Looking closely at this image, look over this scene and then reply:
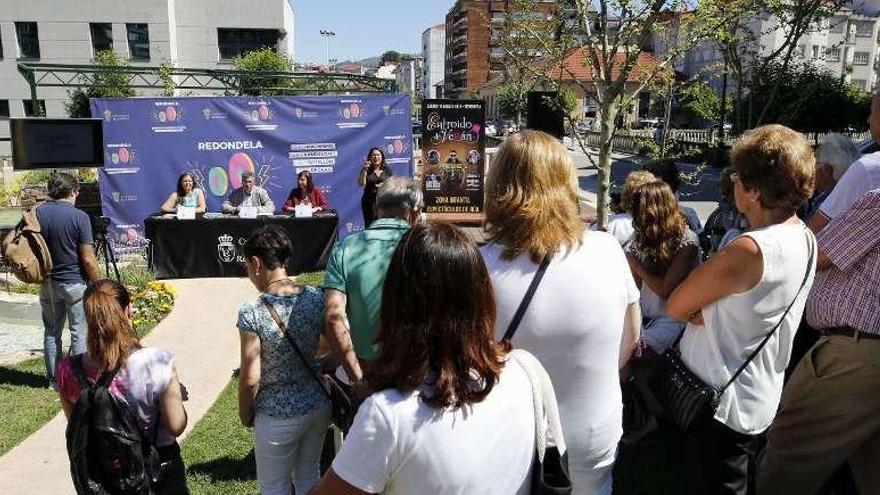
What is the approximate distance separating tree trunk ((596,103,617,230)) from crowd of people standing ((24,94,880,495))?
171 cm

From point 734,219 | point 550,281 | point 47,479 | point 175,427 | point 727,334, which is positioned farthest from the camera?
point 734,219

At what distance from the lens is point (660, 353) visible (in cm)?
307

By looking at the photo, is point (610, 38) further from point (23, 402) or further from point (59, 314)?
point (23, 402)

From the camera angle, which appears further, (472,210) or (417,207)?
(472,210)

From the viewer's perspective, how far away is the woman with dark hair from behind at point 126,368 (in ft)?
8.44

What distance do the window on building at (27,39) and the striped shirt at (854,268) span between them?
43.3 meters

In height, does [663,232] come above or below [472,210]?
above

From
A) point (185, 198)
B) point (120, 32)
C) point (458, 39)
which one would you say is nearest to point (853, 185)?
point (185, 198)

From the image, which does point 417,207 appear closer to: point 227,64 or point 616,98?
point 616,98

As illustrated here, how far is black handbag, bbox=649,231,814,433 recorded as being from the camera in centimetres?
236

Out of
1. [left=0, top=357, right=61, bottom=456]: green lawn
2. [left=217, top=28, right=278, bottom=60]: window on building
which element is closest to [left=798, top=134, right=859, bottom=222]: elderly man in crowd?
[left=0, top=357, right=61, bottom=456]: green lawn

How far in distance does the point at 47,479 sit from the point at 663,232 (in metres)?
3.97

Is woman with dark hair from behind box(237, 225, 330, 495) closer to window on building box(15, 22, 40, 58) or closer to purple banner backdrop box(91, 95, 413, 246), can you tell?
purple banner backdrop box(91, 95, 413, 246)

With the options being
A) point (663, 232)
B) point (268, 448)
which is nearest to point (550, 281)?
point (663, 232)
